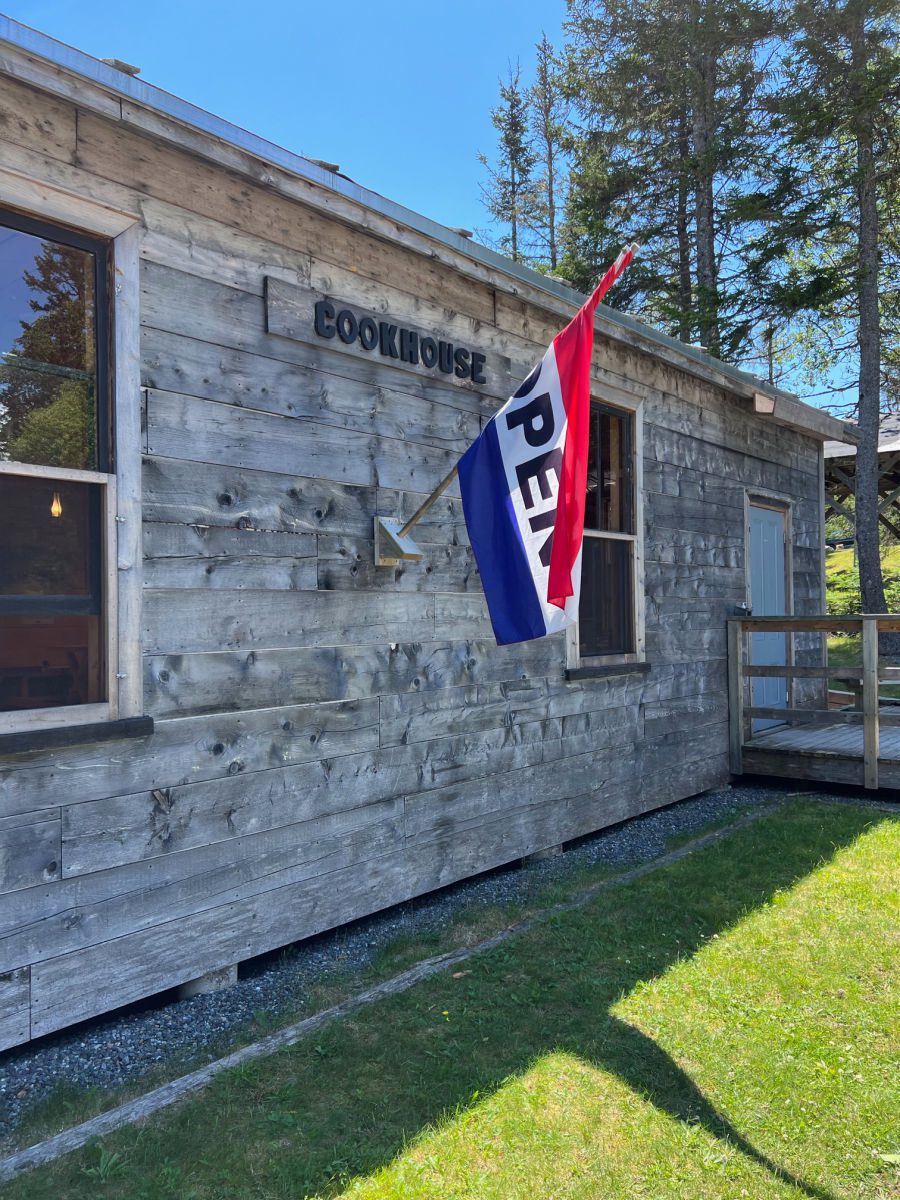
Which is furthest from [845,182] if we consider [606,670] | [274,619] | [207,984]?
[207,984]

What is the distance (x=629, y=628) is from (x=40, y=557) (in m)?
3.98

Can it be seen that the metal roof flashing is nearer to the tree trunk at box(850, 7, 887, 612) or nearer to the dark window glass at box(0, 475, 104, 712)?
the dark window glass at box(0, 475, 104, 712)

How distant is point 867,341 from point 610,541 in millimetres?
9895

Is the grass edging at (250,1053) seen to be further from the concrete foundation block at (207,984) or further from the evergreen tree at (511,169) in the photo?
the evergreen tree at (511,169)

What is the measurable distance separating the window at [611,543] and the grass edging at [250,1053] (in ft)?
5.37

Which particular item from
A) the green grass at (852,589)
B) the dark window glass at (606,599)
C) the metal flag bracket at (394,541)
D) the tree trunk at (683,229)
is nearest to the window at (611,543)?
the dark window glass at (606,599)

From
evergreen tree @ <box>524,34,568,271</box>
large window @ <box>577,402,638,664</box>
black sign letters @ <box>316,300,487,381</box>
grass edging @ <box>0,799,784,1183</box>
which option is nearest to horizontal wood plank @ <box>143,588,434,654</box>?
black sign letters @ <box>316,300,487,381</box>

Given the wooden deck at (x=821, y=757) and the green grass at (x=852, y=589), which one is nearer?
the wooden deck at (x=821, y=757)

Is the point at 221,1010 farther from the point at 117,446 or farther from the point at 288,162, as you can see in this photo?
the point at 288,162

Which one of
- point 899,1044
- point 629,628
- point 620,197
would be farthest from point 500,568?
point 620,197

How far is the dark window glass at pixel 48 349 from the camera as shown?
2775 millimetres

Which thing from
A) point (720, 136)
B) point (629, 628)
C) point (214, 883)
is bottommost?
point (214, 883)

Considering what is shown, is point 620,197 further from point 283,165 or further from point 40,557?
point 40,557

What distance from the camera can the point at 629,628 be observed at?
589 centimetres
